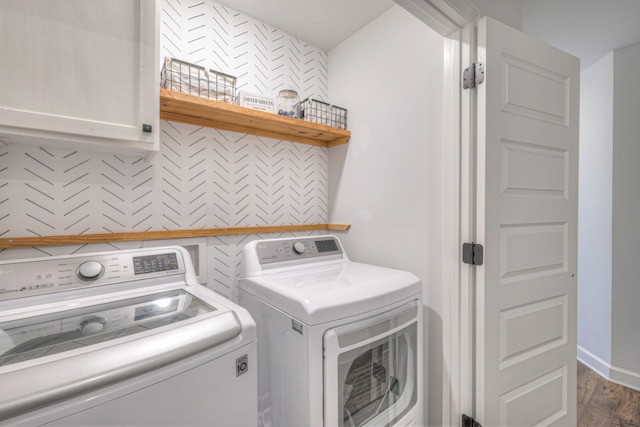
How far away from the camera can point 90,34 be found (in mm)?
1026

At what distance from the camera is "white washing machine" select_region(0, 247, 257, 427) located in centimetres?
62

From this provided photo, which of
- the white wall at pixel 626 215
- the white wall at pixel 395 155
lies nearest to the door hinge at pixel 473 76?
the white wall at pixel 395 155

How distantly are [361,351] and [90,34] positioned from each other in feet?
4.99

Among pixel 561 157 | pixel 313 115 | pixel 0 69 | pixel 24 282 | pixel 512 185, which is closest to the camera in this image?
pixel 0 69

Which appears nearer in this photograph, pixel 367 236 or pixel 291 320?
pixel 291 320

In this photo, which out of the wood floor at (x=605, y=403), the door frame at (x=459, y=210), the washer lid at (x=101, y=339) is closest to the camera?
the washer lid at (x=101, y=339)

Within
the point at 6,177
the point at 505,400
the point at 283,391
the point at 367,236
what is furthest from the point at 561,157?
the point at 6,177

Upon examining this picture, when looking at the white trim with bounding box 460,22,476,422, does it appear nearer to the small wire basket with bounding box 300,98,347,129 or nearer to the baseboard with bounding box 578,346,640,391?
the small wire basket with bounding box 300,98,347,129

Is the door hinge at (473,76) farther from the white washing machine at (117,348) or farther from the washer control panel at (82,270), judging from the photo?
the washer control panel at (82,270)

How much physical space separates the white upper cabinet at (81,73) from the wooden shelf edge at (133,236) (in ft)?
1.50

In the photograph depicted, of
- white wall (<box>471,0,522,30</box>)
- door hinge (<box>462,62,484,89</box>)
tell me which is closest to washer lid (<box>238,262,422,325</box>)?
door hinge (<box>462,62,484,89</box>)

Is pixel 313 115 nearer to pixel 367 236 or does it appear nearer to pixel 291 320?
pixel 367 236

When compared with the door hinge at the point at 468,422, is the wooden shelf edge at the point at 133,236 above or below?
above

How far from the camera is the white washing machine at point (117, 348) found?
0.62 m
